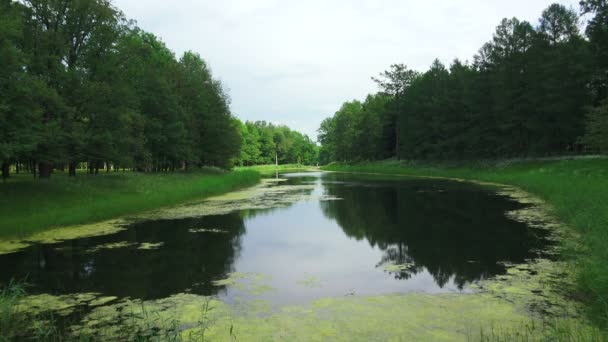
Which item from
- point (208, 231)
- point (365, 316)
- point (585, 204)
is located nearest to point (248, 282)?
point (365, 316)

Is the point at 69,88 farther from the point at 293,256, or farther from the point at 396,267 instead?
the point at 396,267

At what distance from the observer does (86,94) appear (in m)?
26.8

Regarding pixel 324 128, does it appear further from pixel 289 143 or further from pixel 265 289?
pixel 265 289

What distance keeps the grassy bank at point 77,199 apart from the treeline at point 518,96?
29953mm

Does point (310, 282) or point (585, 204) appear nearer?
point (310, 282)

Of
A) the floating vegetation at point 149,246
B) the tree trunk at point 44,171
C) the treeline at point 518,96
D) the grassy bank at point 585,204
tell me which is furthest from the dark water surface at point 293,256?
the treeline at point 518,96

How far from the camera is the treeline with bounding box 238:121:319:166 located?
131 m

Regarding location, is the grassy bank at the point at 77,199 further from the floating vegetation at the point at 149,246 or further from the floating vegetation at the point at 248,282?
the floating vegetation at the point at 248,282

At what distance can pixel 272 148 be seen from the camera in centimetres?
15400

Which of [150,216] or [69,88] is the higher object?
[69,88]

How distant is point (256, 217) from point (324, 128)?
135473 mm

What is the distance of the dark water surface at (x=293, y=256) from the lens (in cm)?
970

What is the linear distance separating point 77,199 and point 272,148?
133m

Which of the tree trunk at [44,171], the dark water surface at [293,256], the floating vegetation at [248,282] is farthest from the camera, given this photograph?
the tree trunk at [44,171]
